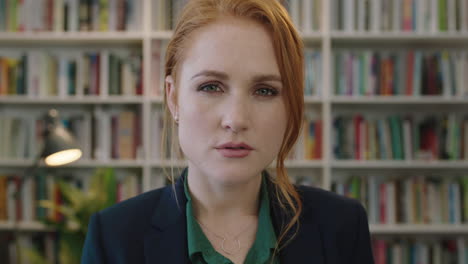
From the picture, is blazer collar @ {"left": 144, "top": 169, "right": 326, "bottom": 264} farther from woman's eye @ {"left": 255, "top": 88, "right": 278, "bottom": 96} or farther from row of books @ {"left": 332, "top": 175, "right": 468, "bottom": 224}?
row of books @ {"left": 332, "top": 175, "right": 468, "bottom": 224}

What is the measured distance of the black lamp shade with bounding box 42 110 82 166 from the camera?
2.13 m

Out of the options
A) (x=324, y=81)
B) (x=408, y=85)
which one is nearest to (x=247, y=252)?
(x=324, y=81)

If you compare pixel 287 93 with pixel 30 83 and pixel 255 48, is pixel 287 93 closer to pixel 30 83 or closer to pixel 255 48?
pixel 255 48

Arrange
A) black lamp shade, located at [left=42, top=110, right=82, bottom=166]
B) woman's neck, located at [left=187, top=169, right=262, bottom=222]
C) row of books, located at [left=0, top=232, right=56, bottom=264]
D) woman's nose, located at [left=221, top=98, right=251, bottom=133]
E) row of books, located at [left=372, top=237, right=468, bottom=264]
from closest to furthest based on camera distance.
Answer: woman's nose, located at [left=221, top=98, right=251, bottom=133]
woman's neck, located at [left=187, top=169, right=262, bottom=222]
black lamp shade, located at [left=42, top=110, right=82, bottom=166]
row of books, located at [left=0, top=232, right=56, bottom=264]
row of books, located at [left=372, top=237, right=468, bottom=264]

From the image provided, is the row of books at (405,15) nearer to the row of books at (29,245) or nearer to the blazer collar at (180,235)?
the blazer collar at (180,235)

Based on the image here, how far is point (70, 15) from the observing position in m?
2.71

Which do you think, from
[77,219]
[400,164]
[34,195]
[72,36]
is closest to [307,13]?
[400,164]

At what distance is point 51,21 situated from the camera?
2727 mm

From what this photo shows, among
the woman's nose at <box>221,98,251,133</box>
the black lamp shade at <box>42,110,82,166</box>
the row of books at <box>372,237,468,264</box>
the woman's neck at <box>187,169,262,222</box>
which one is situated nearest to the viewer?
the woman's nose at <box>221,98,251,133</box>

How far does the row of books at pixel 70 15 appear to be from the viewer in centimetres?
271

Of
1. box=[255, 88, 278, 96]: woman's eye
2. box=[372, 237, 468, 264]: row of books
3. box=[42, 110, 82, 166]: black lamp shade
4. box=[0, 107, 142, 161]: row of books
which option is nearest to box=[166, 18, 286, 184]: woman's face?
box=[255, 88, 278, 96]: woman's eye

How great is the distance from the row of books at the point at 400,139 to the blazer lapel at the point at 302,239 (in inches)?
73.2

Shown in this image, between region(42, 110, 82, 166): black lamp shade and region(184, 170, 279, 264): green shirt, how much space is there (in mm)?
1442

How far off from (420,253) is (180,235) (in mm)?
2305
